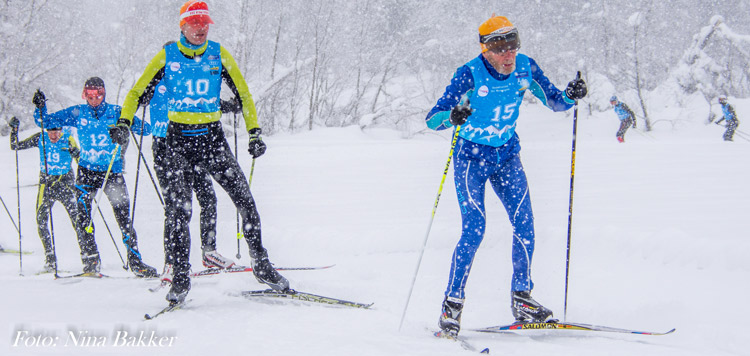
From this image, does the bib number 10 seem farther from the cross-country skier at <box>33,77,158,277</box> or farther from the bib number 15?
the bib number 15

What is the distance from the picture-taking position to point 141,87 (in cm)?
356

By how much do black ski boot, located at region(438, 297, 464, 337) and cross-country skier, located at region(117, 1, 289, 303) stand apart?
1405 mm

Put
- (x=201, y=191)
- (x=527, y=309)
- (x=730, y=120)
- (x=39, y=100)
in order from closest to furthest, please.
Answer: (x=527, y=309) < (x=201, y=191) < (x=39, y=100) < (x=730, y=120)

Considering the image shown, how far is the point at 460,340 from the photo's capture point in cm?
304

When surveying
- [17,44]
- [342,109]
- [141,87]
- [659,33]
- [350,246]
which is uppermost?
[659,33]

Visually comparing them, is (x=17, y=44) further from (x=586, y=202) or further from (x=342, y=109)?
(x=586, y=202)

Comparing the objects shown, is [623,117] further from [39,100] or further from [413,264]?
[39,100]

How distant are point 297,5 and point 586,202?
14.7 metres

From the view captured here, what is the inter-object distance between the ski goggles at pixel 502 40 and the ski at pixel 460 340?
1914 millimetres

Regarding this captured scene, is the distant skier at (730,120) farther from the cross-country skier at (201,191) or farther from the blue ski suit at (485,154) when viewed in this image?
the cross-country skier at (201,191)

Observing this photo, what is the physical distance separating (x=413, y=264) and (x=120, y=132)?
3.58 m

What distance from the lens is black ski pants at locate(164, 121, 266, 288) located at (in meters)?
3.71

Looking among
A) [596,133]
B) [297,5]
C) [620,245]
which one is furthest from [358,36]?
[620,245]

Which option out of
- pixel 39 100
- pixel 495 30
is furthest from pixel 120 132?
pixel 495 30
